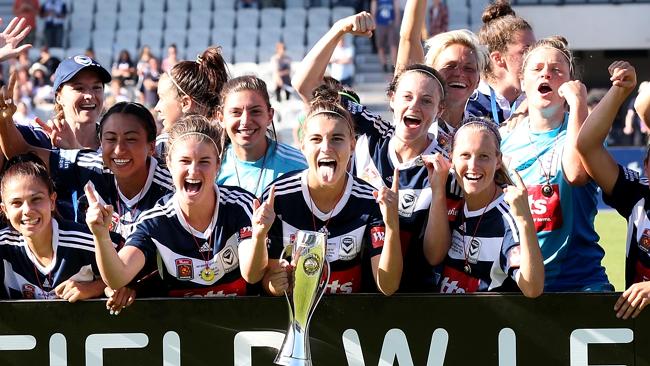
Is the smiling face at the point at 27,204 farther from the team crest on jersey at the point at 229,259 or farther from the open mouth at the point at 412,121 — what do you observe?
the open mouth at the point at 412,121

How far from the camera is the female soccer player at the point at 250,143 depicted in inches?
188

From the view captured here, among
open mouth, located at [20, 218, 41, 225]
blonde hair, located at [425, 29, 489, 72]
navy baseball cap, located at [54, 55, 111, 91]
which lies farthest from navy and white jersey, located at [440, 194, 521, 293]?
navy baseball cap, located at [54, 55, 111, 91]

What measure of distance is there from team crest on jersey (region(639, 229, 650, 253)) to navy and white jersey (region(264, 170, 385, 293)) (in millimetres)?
1013

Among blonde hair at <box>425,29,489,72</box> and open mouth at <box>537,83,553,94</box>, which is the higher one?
blonde hair at <box>425,29,489,72</box>

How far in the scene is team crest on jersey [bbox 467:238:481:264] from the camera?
4.22m

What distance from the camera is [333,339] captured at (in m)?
4.02

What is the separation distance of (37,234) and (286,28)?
19.9m

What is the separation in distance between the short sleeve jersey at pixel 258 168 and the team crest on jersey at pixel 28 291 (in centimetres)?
108

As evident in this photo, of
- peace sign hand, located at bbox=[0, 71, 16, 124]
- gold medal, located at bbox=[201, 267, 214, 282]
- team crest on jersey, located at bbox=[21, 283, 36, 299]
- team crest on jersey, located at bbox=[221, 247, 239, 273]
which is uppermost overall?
peace sign hand, located at bbox=[0, 71, 16, 124]

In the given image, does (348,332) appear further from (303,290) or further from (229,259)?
(229,259)

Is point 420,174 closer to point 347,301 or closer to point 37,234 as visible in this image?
point 347,301

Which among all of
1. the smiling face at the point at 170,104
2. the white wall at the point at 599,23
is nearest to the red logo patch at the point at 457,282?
the smiling face at the point at 170,104

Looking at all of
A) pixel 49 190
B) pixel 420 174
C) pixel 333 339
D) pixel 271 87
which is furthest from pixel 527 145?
pixel 271 87

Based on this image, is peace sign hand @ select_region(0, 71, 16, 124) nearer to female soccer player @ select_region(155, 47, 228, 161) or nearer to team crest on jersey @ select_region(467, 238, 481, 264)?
female soccer player @ select_region(155, 47, 228, 161)
